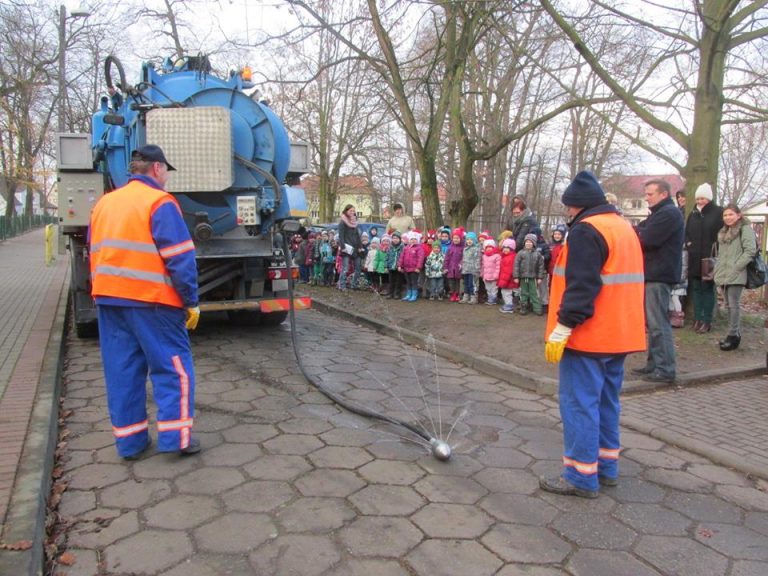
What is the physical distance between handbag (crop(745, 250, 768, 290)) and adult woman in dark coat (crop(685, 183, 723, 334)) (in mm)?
606

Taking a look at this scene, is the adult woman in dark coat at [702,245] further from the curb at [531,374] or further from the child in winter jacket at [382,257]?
the child in winter jacket at [382,257]

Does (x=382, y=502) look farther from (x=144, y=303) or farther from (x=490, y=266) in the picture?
(x=490, y=266)

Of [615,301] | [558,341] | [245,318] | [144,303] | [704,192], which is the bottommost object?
[245,318]

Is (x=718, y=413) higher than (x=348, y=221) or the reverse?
the reverse

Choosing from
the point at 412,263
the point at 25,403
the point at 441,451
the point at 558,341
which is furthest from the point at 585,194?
the point at 412,263

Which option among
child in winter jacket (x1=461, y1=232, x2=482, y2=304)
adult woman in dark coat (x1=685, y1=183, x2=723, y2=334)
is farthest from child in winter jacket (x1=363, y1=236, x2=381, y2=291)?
adult woman in dark coat (x1=685, y1=183, x2=723, y2=334)

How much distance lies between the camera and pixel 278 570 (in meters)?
2.57

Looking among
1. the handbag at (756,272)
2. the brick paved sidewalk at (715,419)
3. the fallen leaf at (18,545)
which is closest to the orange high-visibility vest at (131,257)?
the fallen leaf at (18,545)

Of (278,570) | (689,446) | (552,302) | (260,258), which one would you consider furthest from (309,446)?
(260,258)

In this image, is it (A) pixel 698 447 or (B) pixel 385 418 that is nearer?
(A) pixel 698 447

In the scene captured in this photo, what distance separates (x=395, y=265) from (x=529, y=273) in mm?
2691

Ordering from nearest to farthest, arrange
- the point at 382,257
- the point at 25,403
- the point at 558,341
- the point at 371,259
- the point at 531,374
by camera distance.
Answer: the point at 558,341, the point at 25,403, the point at 531,374, the point at 382,257, the point at 371,259

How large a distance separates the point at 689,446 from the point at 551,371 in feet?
5.98

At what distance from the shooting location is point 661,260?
206 inches
